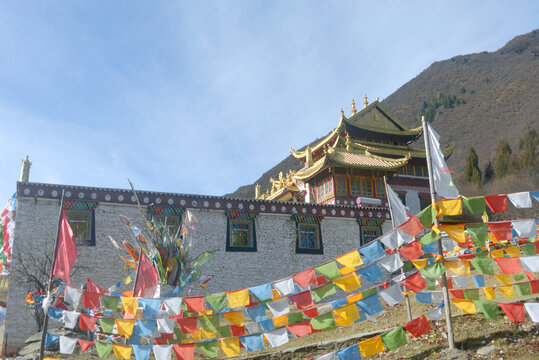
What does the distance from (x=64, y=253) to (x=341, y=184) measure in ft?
60.8

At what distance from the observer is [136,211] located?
19.3 m

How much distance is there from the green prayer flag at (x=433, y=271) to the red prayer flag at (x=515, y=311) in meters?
1.23

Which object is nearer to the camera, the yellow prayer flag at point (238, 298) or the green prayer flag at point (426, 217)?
the green prayer flag at point (426, 217)

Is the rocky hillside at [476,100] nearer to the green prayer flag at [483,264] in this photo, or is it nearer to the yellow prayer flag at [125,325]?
the green prayer flag at [483,264]

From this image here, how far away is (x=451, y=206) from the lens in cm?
934

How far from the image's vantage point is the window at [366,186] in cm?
2727

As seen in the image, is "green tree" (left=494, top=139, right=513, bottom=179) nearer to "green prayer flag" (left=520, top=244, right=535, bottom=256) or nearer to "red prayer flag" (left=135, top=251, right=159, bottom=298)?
"green prayer flag" (left=520, top=244, right=535, bottom=256)

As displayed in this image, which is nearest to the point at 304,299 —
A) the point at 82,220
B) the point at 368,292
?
the point at 368,292

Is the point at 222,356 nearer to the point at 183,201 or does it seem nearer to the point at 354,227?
the point at 183,201

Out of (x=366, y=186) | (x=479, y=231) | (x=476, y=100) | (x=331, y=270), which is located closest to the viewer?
(x=331, y=270)

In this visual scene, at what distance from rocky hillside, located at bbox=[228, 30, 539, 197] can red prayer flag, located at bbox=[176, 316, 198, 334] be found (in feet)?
192

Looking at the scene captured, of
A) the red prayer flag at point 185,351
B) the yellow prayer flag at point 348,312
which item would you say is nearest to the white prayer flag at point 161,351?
the red prayer flag at point 185,351

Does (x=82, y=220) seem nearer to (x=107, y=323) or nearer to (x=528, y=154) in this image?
(x=107, y=323)

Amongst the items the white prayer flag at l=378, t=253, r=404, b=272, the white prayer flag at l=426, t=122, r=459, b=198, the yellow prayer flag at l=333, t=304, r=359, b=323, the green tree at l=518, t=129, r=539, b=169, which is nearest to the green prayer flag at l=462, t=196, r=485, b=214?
the white prayer flag at l=426, t=122, r=459, b=198
